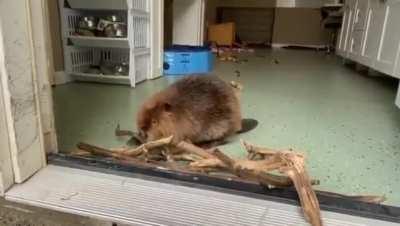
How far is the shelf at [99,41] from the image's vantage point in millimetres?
1647

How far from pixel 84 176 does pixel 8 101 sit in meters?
0.21

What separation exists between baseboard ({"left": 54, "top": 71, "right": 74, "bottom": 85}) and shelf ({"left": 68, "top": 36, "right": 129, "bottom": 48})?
0.19 m

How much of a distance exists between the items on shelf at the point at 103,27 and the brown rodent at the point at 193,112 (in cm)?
91

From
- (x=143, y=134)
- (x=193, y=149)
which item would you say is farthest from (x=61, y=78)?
(x=193, y=149)

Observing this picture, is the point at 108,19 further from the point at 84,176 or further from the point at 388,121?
the point at 388,121

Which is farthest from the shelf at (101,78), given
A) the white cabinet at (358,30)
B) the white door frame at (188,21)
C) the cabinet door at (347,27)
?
the cabinet door at (347,27)

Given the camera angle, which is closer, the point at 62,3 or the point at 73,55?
the point at 62,3

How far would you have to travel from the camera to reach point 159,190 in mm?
613

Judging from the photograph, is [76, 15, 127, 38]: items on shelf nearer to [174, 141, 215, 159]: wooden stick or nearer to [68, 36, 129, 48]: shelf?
[68, 36, 129, 48]: shelf

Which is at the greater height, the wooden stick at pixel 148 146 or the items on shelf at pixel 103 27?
the items on shelf at pixel 103 27

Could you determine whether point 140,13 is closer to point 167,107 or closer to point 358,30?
point 167,107

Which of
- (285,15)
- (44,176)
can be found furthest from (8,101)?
(285,15)

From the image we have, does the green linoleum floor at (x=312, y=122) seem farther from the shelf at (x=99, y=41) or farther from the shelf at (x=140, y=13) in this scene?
the shelf at (x=140, y=13)

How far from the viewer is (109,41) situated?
1.66 metres
